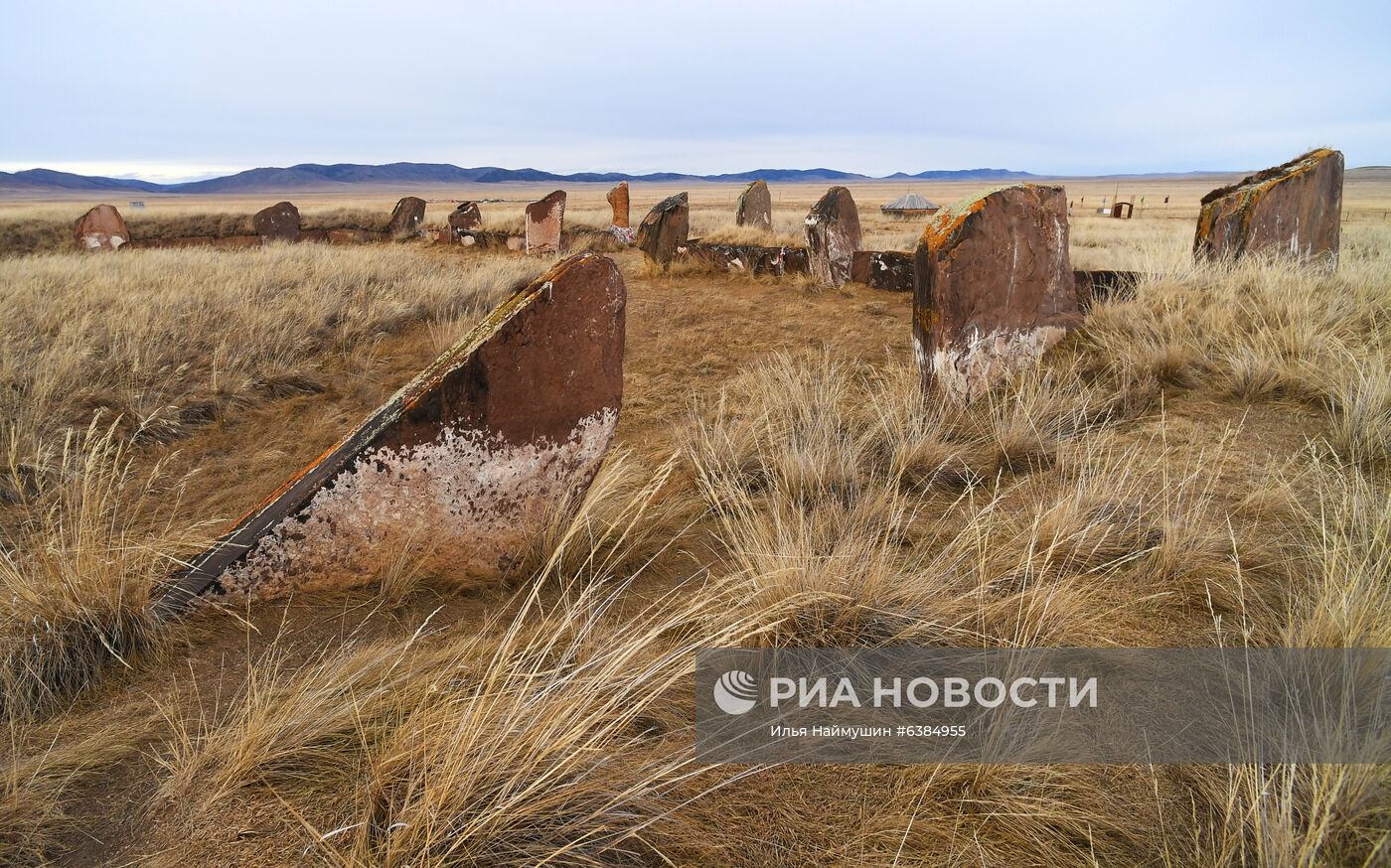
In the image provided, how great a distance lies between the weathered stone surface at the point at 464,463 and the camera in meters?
2.60

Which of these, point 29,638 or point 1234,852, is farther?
point 29,638

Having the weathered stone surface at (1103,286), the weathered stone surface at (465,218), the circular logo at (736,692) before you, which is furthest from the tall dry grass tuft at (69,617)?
the weathered stone surface at (465,218)

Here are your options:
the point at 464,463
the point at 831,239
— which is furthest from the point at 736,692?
the point at 831,239

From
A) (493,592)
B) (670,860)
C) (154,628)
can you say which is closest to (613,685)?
(670,860)

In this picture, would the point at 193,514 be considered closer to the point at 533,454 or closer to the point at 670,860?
the point at 533,454

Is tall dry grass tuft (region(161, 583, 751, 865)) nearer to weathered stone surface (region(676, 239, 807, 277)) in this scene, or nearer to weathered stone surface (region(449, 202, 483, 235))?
weathered stone surface (region(676, 239, 807, 277))

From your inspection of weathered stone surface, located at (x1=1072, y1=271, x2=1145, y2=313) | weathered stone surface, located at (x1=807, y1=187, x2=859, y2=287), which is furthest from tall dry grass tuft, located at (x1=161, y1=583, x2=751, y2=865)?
weathered stone surface, located at (x1=807, y1=187, x2=859, y2=287)

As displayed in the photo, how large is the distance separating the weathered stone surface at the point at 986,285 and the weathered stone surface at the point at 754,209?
1007cm

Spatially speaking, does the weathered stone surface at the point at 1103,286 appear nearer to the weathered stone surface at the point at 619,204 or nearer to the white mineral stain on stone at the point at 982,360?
the white mineral stain on stone at the point at 982,360

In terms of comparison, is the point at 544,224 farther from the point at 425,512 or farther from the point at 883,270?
the point at 425,512

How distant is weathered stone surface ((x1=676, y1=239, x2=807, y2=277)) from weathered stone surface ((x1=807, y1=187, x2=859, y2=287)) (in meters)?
0.31

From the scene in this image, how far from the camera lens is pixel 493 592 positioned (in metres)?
2.79

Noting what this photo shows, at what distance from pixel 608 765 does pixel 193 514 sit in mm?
2847

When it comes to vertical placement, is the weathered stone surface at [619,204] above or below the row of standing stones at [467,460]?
above
